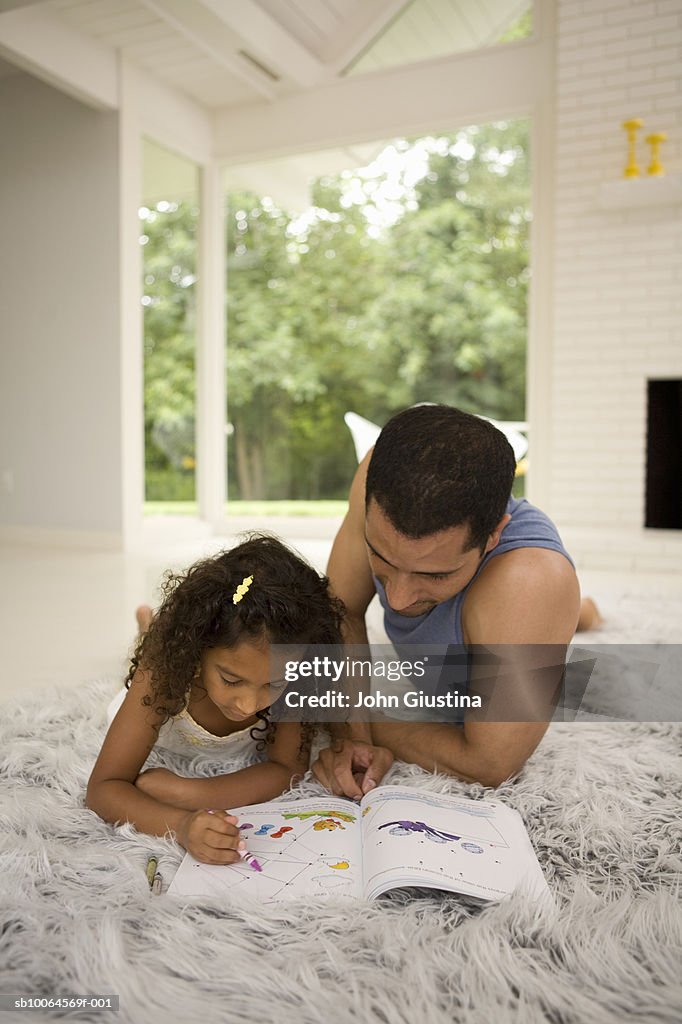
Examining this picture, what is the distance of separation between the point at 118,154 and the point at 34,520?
6.96 feet

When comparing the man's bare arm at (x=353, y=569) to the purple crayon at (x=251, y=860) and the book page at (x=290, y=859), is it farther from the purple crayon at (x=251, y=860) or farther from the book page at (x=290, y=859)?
the purple crayon at (x=251, y=860)

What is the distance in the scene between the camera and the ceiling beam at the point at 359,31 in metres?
4.77

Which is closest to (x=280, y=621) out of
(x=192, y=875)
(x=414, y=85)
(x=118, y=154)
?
(x=192, y=875)

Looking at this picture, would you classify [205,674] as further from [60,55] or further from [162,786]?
[60,55]

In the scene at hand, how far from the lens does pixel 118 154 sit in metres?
4.55

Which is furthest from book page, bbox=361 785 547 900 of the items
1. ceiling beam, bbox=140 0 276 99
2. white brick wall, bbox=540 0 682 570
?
ceiling beam, bbox=140 0 276 99

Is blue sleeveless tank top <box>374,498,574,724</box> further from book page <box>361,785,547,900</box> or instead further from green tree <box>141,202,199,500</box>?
green tree <box>141,202,199,500</box>

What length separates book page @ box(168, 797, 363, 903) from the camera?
39.1 inches

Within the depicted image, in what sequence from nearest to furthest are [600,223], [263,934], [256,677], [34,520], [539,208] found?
[263,934], [256,677], [600,223], [539,208], [34,520]

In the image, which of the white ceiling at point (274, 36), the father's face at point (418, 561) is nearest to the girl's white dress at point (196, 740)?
the father's face at point (418, 561)

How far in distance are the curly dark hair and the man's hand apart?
10 cm

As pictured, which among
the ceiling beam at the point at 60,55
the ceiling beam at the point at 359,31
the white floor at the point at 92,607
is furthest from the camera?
the ceiling beam at the point at 359,31

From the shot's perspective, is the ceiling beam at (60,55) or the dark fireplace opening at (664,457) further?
the dark fireplace opening at (664,457)

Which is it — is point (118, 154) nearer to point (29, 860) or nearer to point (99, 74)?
point (99, 74)
